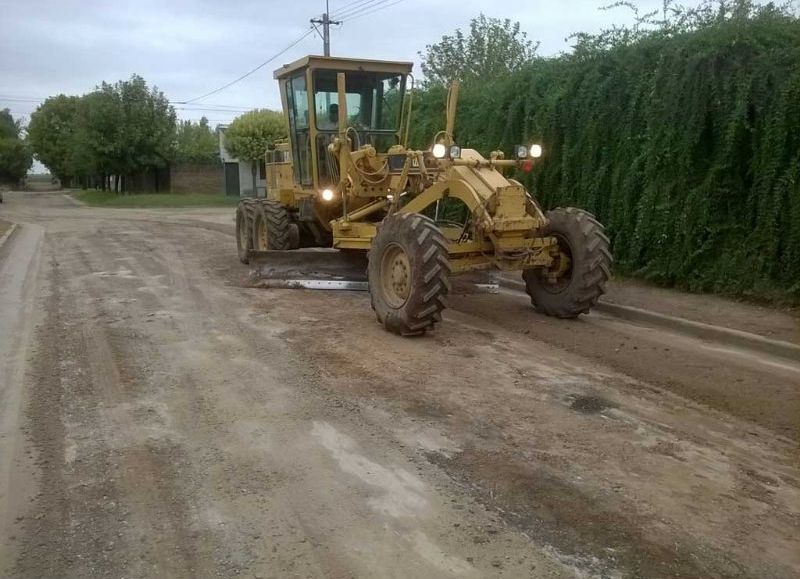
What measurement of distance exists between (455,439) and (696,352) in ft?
11.3

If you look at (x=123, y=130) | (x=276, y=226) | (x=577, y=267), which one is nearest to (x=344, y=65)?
(x=276, y=226)

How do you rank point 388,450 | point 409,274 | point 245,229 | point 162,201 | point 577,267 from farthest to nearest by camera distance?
point 162,201 < point 245,229 < point 577,267 < point 409,274 < point 388,450

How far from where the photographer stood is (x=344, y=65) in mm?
10828

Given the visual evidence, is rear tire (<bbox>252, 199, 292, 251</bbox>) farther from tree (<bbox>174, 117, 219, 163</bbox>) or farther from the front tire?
tree (<bbox>174, 117, 219, 163</bbox>)

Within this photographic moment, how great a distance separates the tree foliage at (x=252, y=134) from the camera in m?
42.6

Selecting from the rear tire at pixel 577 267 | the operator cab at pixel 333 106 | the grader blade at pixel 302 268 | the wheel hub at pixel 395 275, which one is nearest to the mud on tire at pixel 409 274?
the wheel hub at pixel 395 275

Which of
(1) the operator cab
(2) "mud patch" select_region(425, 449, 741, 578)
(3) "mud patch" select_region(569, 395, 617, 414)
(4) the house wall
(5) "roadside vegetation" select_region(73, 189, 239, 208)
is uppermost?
(1) the operator cab

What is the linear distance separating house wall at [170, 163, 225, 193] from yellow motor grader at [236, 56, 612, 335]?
37308 millimetres

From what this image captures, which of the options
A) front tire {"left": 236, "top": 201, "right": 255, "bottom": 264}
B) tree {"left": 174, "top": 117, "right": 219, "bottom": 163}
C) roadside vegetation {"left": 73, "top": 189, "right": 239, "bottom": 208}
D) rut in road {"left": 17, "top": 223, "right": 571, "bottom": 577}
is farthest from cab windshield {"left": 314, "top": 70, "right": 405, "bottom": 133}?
tree {"left": 174, "top": 117, "right": 219, "bottom": 163}

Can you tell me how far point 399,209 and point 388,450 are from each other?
191 inches

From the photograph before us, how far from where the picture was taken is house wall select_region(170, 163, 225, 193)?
48.5 metres

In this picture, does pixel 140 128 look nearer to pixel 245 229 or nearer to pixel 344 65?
pixel 245 229

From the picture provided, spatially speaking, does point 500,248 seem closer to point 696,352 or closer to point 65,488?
point 696,352

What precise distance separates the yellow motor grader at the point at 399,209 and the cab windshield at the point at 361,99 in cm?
1
